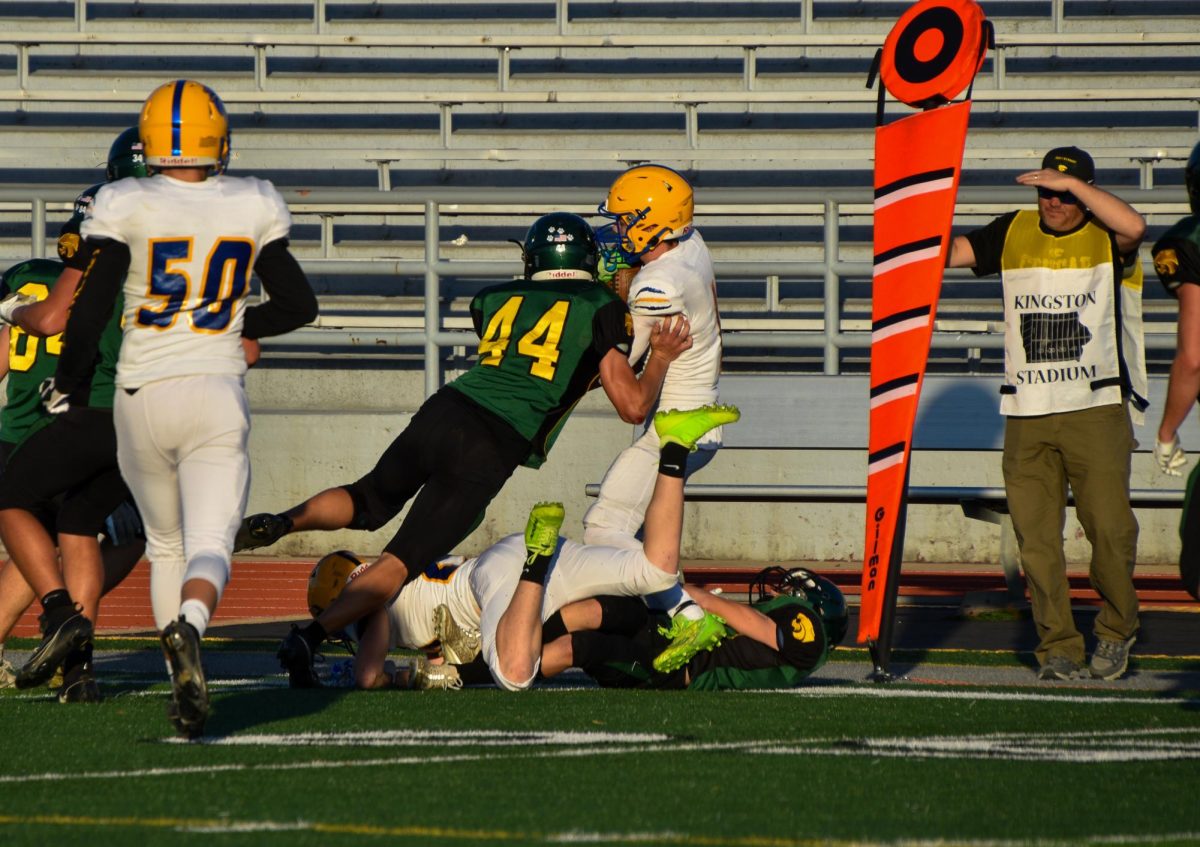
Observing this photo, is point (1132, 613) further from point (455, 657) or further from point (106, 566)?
point (106, 566)

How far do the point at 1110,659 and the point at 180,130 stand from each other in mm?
3842

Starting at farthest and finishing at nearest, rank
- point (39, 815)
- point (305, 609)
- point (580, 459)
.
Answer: point (580, 459), point (305, 609), point (39, 815)

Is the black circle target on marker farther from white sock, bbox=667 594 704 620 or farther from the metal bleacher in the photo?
the metal bleacher

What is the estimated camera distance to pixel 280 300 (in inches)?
194

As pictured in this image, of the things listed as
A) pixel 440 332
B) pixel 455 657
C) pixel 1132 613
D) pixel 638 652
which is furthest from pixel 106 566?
pixel 440 332

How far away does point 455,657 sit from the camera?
20.4ft

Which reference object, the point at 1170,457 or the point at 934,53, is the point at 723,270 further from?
the point at 1170,457

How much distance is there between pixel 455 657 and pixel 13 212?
9439 millimetres

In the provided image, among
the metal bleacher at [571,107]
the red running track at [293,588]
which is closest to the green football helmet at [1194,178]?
the red running track at [293,588]

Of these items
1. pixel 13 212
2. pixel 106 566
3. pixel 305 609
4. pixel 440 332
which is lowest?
pixel 305 609

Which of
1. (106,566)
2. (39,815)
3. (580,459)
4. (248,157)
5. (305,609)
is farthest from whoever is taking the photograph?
(248,157)

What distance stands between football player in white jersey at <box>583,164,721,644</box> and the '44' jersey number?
1.13 feet

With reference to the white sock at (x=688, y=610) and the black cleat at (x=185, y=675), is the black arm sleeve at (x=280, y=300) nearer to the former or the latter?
the black cleat at (x=185, y=675)

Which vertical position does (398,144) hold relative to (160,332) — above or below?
above
